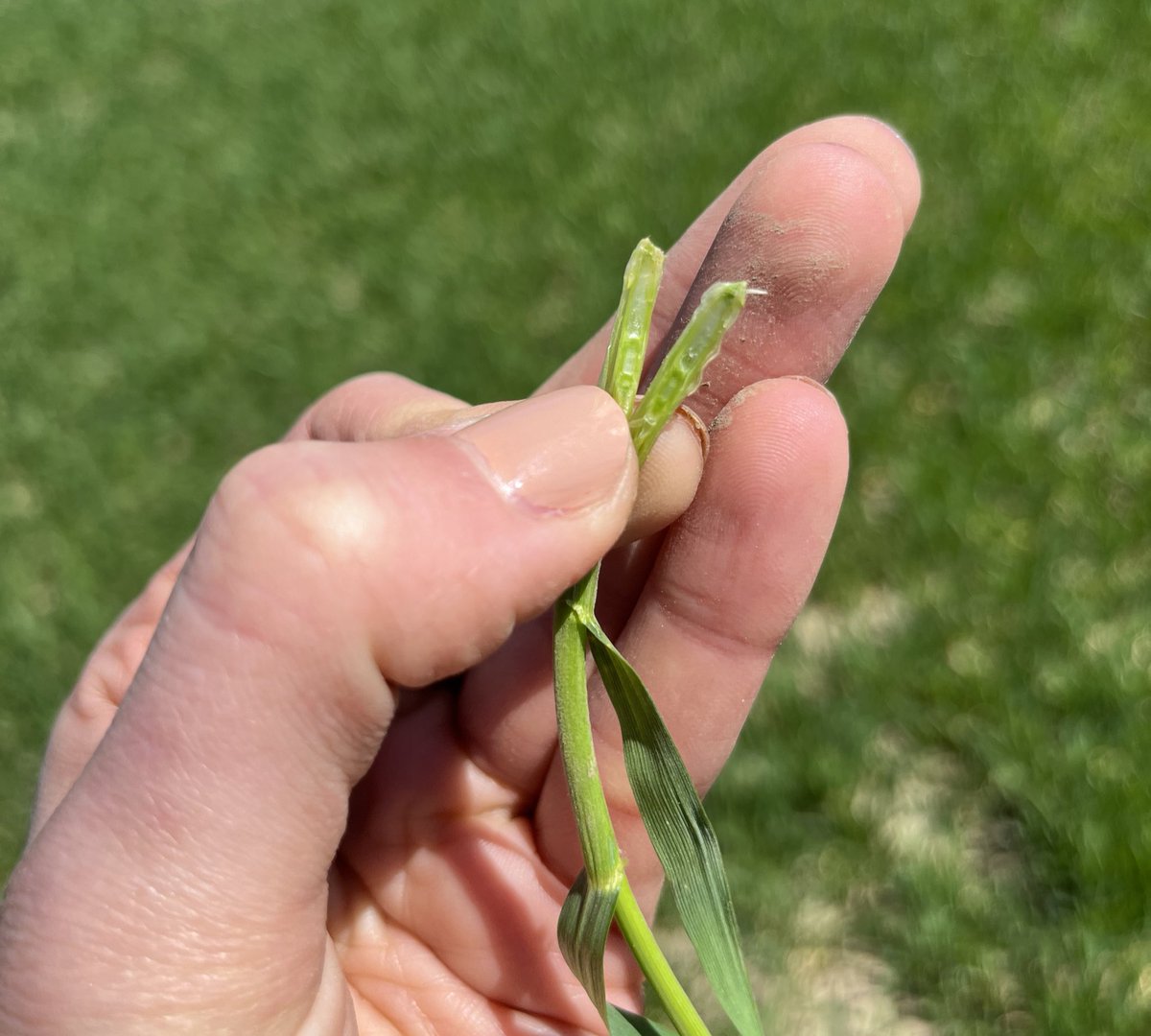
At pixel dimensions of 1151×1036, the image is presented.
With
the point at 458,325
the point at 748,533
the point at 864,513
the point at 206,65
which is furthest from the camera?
the point at 206,65

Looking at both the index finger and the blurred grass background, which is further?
the blurred grass background

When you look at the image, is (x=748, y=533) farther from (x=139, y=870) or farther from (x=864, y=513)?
(x=864, y=513)

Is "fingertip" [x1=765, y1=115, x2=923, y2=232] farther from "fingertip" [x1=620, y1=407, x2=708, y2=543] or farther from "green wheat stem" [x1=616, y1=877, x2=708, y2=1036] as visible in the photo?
"green wheat stem" [x1=616, y1=877, x2=708, y2=1036]

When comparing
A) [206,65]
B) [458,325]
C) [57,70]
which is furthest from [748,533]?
[57,70]

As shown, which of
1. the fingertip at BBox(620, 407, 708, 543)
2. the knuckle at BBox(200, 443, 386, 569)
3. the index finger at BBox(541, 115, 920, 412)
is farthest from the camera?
the index finger at BBox(541, 115, 920, 412)

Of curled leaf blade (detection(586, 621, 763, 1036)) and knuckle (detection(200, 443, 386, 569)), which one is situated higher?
knuckle (detection(200, 443, 386, 569))

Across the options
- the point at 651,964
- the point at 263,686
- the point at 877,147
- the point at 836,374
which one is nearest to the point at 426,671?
the point at 263,686

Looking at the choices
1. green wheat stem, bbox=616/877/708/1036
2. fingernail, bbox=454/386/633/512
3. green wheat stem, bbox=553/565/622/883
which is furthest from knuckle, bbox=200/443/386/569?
green wheat stem, bbox=616/877/708/1036

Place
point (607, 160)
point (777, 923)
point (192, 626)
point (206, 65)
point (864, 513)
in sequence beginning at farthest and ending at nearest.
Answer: point (206, 65) → point (607, 160) → point (864, 513) → point (777, 923) → point (192, 626)
